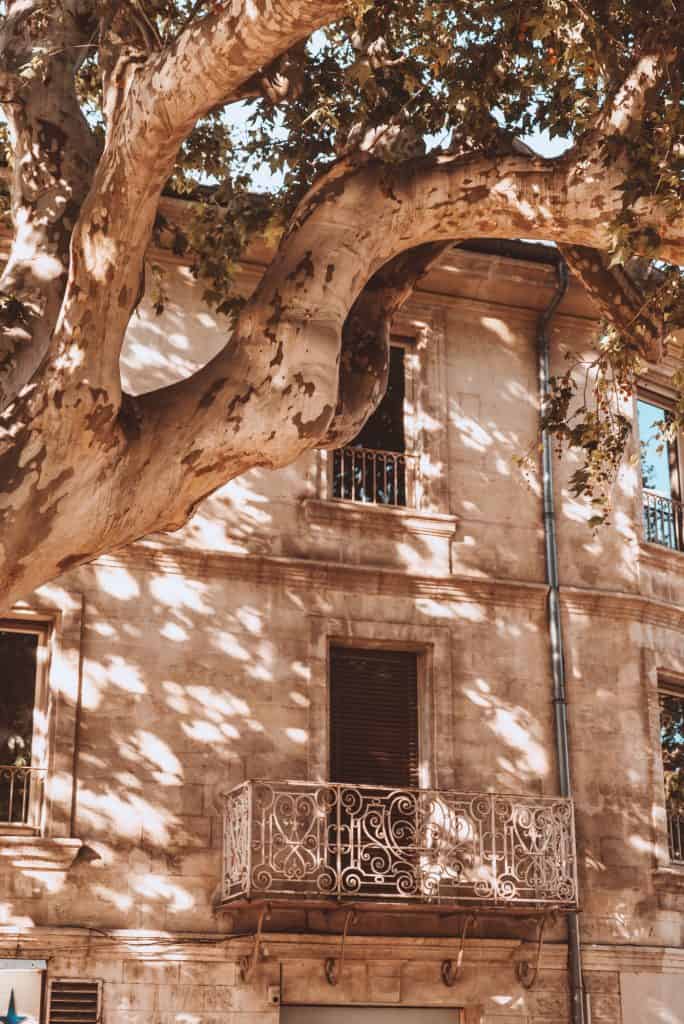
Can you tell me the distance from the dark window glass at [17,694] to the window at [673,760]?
6.79m

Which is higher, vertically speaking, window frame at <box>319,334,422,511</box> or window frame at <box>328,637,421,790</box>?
window frame at <box>319,334,422,511</box>

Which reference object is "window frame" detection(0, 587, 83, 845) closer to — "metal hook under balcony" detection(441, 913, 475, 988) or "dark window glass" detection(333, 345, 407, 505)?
"dark window glass" detection(333, 345, 407, 505)

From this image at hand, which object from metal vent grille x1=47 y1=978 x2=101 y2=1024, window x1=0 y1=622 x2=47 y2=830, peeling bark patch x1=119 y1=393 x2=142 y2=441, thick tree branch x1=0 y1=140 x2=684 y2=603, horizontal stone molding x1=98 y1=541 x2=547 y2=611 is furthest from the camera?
horizontal stone molding x1=98 y1=541 x2=547 y2=611

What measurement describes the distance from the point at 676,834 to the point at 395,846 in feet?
13.2

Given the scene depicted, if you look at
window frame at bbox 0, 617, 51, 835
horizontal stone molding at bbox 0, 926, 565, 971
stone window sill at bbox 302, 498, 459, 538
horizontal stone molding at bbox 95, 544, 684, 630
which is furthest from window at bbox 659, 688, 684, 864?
window frame at bbox 0, 617, 51, 835

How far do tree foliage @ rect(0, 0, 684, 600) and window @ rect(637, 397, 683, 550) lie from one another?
24.0 ft

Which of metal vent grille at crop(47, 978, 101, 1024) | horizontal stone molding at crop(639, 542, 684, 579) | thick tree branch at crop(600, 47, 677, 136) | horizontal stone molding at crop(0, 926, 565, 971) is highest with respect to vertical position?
thick tree branch at crop(600, 47, 677, 136)

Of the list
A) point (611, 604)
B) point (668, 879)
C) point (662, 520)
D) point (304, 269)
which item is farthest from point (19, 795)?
point (662, 520)

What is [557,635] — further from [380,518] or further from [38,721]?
[38,721]

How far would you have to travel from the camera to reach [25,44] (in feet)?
34.2

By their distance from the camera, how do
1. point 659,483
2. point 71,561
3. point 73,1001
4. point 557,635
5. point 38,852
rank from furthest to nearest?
point 659,483
point 557,635
point 38,852
point 73,1001
point 71,561

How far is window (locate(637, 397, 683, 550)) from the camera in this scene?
1839 centimetres

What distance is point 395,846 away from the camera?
48.2 ft

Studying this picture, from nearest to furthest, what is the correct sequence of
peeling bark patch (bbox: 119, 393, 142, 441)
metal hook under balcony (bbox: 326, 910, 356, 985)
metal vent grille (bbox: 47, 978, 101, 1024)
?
1. peeling bark patch (bbox: 119, 393, 142, 441)
2. metal vent grille (bbox: 47, 978, 101, 1024)
3. metal hook under balcony (bbox: 326, 910, 356, 985)
